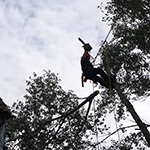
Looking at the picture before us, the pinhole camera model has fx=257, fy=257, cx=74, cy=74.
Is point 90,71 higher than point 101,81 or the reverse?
higher

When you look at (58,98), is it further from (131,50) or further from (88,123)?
(131,50)

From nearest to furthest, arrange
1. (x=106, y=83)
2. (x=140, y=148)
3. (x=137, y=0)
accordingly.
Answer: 1. (x=106, y=83)
2. (x=137, y=0)
3. (x=140, y=148)

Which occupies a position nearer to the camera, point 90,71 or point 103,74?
point 103,74

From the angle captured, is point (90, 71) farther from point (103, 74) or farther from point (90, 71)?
point (103, 74)

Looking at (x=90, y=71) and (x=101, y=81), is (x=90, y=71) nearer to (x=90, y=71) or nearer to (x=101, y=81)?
(x=90, y=71)

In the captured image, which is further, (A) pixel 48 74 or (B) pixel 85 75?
(A) pixel 48 74

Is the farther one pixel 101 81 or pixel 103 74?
pixel 101 81

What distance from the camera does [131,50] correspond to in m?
12.2

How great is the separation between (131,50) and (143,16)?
1.81 meters

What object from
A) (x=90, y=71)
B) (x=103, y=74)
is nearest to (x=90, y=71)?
(x=90, y=71)

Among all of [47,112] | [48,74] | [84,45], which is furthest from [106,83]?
[48,74]

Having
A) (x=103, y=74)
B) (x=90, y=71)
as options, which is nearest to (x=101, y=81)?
(x=103, y=74)

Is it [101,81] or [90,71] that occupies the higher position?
[90,71]

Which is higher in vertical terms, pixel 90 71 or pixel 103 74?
pixel 90 71
